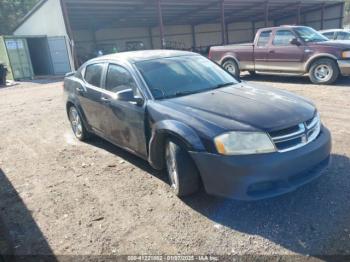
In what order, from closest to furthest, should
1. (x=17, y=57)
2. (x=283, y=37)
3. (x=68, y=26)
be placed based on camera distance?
(x=283, y=37), (x=68, y=26), (x=17, y=57)

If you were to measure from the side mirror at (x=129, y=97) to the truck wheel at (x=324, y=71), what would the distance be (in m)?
7.39

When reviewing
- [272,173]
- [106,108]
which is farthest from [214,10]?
[272,173]

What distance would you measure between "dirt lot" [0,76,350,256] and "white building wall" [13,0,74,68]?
1471 centimetres

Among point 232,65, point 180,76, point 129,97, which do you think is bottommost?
point 232,65

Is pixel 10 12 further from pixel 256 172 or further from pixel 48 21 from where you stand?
pixel 256 172

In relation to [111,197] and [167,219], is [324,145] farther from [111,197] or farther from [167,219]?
[111,197]

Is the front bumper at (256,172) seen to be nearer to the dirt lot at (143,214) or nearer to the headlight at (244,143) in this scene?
the headlight at (244,143)

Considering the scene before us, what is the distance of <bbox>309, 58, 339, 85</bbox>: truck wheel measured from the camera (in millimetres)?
8930

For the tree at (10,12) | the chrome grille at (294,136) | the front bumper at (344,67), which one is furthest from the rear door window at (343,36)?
the tree at (10,12)

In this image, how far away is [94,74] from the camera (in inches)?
195

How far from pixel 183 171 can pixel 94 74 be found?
8.59 feet

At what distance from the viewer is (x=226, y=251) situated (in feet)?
8.67

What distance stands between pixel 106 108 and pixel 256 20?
34.7 metres

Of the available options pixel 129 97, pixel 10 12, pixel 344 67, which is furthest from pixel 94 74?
pixel 10 12
